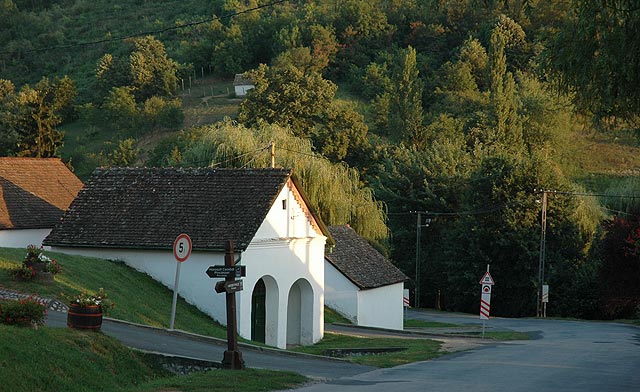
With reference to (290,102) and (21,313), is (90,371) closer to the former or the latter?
(21,313)

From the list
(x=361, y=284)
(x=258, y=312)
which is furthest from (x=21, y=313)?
(x=361, y=284)

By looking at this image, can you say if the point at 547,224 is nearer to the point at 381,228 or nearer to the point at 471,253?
the point at 471,253

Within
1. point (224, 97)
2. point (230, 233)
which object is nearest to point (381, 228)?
point (230, 233)

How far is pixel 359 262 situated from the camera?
45.3 meters

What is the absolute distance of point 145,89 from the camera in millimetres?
113938

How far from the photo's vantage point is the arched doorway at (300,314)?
3488 centimetres

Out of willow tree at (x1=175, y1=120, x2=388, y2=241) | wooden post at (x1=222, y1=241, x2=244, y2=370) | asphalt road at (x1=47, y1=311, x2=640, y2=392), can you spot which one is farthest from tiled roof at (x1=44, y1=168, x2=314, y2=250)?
willow tree at (x1=175, y1=120, x2=388, y2=241)

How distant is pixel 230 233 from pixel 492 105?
2492 inches

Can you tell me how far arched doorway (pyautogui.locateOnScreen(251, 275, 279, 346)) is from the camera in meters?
32.3

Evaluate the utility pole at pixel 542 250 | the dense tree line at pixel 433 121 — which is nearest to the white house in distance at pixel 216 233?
the dense tree line at pixel 433 121

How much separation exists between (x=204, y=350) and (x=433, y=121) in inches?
2964

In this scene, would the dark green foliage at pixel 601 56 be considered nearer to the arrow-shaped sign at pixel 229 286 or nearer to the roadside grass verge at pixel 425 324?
the arrow-shaped sign at pixel 229 286

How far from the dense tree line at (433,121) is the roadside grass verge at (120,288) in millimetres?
11643

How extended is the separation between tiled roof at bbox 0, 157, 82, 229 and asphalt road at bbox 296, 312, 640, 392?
75.9 ft
